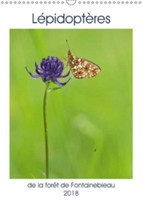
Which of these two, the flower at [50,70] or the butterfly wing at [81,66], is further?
the butterfly wing at [81,66]

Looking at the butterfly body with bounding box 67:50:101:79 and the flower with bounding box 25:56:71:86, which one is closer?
the flower with bounding box 25:56:71:86

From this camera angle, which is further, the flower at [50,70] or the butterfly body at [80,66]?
the butterfly body at [80,66]

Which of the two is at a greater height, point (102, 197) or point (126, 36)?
point (126, 36)
